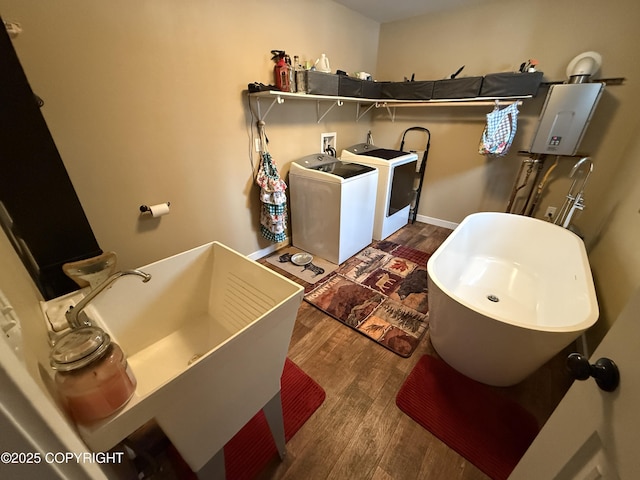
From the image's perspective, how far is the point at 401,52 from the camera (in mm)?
3025

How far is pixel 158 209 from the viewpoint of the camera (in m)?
1.74

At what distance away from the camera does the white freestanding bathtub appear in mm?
1199

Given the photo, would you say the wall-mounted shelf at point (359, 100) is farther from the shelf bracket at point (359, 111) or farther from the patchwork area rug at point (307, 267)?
the patchwork area rug at point (307, 267)

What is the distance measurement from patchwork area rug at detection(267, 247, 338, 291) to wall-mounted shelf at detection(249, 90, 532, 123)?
136 cm

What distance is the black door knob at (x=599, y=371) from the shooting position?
1.67 feet

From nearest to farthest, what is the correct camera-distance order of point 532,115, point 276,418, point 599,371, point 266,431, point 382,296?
point 599,371, point 276,418, point 266,431, point 382,296, point 532,115

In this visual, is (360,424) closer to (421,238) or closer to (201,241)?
(201,241)

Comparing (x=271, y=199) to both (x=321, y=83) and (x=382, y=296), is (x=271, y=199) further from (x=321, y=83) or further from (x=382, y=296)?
(x=382, y=296)

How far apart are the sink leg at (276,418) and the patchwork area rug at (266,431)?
0.12m

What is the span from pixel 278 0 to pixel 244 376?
2.67 m

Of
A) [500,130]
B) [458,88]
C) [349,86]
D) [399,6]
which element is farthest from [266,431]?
[399,6]

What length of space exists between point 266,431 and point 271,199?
172 cm

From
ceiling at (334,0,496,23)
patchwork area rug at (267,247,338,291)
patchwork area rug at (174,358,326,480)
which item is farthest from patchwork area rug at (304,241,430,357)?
ceiling at (334,0,496,23)

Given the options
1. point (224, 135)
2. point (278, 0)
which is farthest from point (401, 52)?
point (224, 135)
